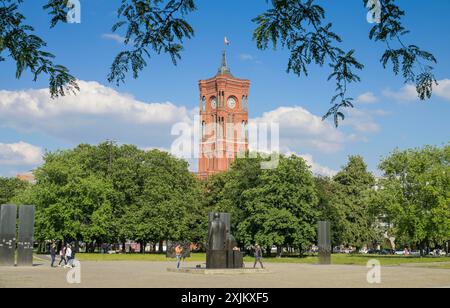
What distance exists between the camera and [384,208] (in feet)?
225

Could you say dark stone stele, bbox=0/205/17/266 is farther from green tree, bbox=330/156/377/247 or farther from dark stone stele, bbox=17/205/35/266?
green tree, bbox=330/156/377/247

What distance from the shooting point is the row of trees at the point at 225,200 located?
63719 millimetres

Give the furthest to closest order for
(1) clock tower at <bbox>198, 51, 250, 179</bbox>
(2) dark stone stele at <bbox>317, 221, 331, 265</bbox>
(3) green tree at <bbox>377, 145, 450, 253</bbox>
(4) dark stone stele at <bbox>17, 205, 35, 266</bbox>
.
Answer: (1) clock tower at <bbox>198, 51, 250, 179</bbox> → (3) green tree at <bbox>377, 145, 450, 253</bbox> → (2) dark stone stele at <bbox>317, 221, 331, 265</bbox> → (4) dark stone stele at <bbox>17, 205, 35, 266</bbox>

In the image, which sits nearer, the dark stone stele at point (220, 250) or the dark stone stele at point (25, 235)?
the dark stone stele at point (220, 250)

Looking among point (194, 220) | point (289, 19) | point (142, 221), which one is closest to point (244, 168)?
point (194, 220)

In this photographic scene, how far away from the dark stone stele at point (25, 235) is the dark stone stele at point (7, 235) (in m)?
0.63

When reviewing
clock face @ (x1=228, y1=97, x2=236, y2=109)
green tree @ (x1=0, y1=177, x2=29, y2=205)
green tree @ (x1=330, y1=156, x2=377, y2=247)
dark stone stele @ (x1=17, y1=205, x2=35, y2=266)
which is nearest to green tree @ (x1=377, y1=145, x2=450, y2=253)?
green tree @ (x1=330, y1=156, x2=377, y2=247)

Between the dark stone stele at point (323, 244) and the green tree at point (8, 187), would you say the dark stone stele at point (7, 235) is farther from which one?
the green tree at point (8, 187)

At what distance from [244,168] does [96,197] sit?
20.3m

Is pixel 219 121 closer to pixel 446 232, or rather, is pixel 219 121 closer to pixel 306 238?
pixel 306 238

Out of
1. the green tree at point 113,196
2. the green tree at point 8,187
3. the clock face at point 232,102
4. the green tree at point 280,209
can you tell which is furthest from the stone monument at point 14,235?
the clock face at point 232,102

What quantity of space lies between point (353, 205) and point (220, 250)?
5822 centimetres

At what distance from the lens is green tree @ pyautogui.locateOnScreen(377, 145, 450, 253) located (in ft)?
199

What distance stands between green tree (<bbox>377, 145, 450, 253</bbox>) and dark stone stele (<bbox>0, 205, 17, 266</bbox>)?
141 feet
